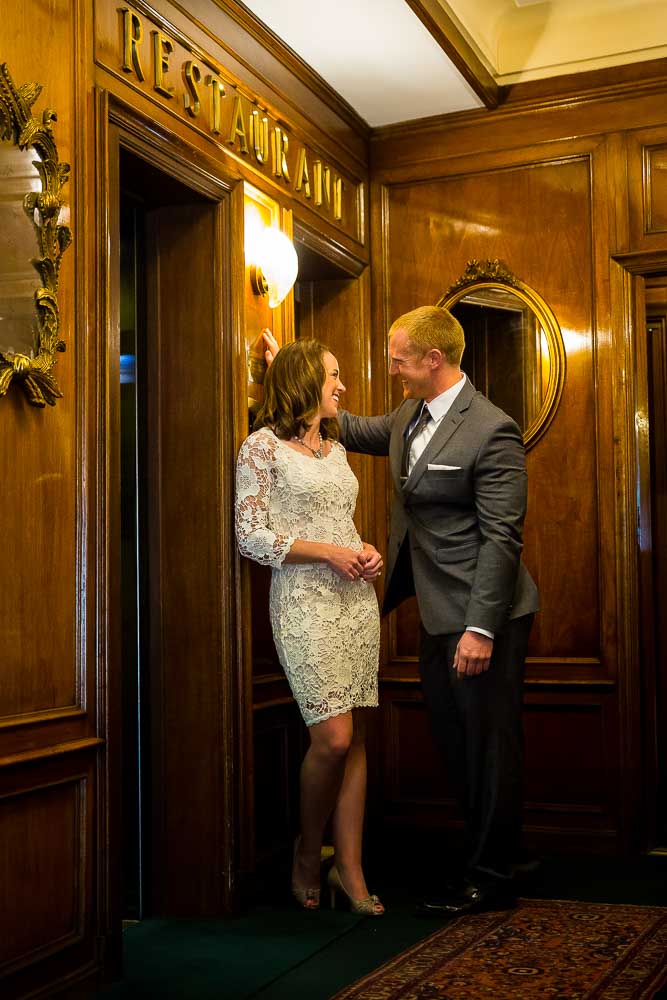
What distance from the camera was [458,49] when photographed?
437 cm

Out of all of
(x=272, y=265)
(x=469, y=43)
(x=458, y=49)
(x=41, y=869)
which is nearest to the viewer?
(x=41, y=869)

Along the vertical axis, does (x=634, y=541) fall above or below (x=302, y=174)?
below

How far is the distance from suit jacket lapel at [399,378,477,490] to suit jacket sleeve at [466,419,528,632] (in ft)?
0.44

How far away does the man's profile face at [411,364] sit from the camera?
375 cm

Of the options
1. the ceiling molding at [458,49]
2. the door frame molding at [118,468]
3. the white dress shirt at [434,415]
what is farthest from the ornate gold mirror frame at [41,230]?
the ceiling molding at [458,49]

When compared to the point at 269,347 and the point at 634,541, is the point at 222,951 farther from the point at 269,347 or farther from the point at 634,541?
the point at 634,541

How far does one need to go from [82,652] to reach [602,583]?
241 centimetres

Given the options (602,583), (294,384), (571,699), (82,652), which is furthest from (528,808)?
(82,652)

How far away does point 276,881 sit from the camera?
12.7ft

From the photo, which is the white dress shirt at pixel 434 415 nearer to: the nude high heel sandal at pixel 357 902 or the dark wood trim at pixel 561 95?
the nude high heel sandal at pixel 357 902

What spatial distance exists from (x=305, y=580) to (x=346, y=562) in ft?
0.46

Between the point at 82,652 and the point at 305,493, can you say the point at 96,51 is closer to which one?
the point at 305,493

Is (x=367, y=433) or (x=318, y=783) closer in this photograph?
(x=318, y=783)

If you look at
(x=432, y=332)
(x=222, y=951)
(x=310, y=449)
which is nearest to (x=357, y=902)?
(x=222, y=951)
